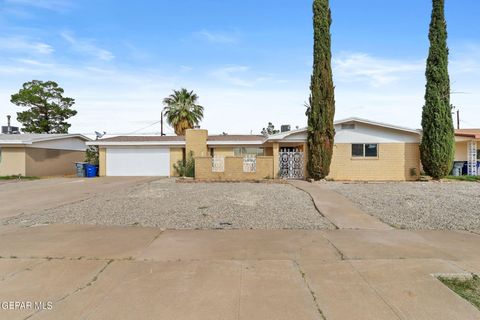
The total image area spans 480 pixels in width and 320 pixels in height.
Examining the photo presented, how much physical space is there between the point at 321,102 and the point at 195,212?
10845 mm

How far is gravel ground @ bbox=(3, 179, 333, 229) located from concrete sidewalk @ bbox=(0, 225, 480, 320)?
0.97 meters

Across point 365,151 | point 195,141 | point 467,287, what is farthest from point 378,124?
point 467,287

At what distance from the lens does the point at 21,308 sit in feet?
11.9

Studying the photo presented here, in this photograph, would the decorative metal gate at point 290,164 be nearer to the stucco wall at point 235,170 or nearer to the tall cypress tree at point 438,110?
the stucco wall at point 235,170

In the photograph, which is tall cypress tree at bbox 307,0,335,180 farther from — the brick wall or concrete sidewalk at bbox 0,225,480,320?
concrete sidewalk at bbox 0,225,480,320

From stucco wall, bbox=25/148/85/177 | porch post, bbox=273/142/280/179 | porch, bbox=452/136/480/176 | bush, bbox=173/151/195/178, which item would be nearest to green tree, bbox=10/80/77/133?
stucco wall, bbox=25/148/85/177

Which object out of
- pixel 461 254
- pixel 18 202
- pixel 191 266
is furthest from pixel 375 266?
pixel 18 202

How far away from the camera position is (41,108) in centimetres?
3781

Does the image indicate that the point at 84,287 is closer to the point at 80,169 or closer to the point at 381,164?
the point at 381,164

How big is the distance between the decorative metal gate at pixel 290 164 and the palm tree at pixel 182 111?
18558 mm

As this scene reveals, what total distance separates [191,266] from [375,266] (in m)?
2.87

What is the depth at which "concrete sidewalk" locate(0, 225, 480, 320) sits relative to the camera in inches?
141

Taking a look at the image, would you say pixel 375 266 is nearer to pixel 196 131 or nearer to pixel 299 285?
pixel 299 285

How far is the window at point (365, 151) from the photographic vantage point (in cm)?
1794
